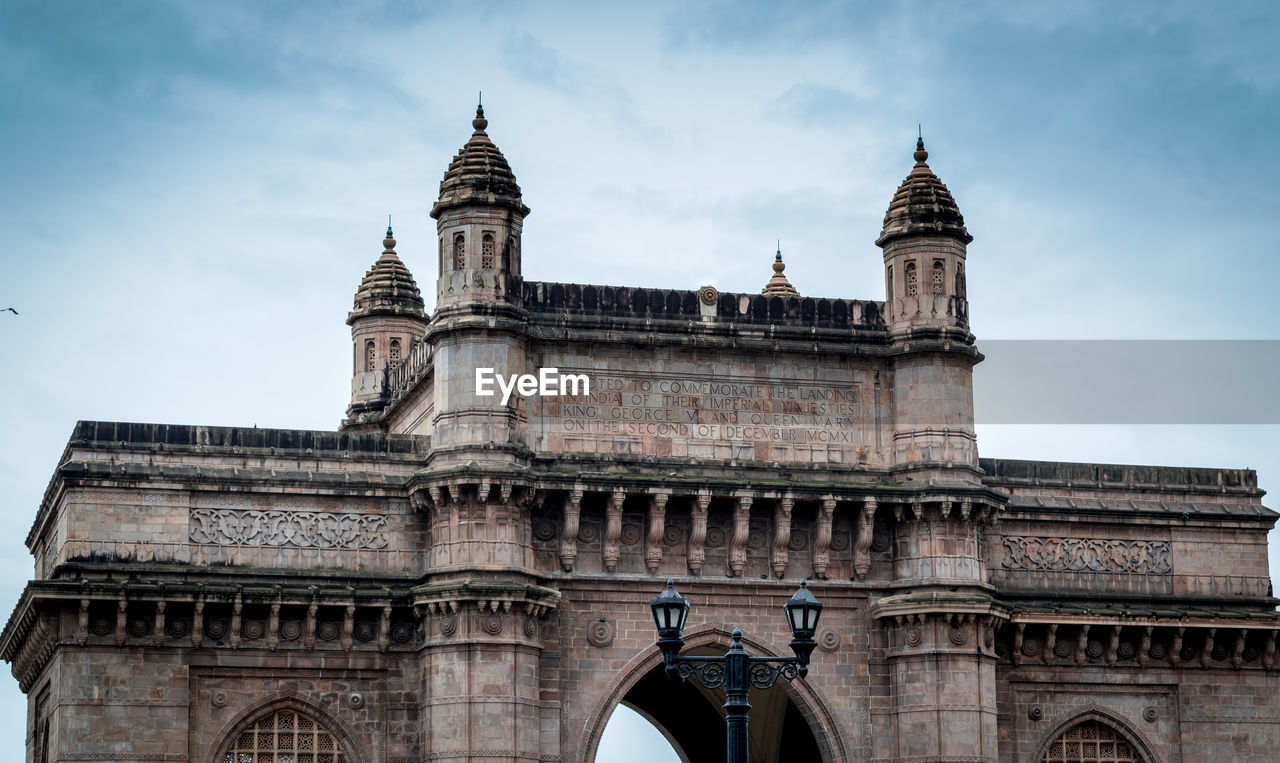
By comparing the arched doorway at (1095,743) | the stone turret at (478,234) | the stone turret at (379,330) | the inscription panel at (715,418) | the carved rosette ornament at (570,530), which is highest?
the stone turret at (379,330)

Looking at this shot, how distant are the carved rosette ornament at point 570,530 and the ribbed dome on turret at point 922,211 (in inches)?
295

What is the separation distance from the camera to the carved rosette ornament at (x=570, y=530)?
35.4 meters

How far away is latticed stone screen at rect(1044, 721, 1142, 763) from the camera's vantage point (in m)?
38.3

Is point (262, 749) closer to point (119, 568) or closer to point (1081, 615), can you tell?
point (119, 568)

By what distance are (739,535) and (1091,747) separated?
25.3 ft

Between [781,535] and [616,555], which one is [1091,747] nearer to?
[781,535]

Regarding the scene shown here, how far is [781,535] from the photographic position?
3644 cm

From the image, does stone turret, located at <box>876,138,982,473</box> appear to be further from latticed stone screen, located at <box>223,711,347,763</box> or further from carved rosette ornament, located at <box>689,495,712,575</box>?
latticed stone screen, located at <box>223,711,347,763</box>

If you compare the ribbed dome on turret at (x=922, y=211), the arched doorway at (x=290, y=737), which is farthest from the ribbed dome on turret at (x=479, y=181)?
the arched doorway at (x=290, y=737)

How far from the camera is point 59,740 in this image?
1324 inches
